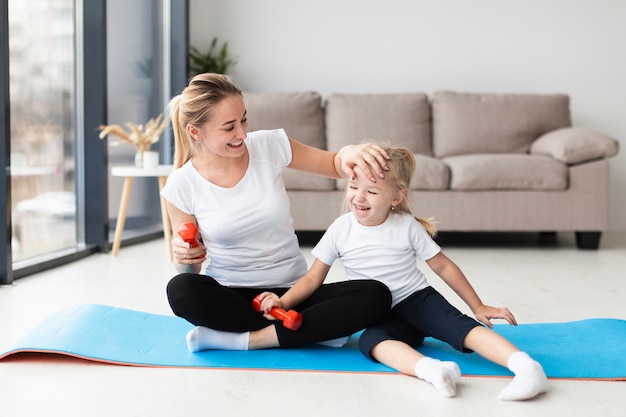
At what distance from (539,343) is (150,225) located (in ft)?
10.4

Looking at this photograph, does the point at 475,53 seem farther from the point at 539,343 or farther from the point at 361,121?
the point at 539,343

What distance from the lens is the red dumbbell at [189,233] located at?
186 centimetres

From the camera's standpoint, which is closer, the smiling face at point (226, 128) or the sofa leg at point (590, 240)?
the smiling face at point (226, 128)

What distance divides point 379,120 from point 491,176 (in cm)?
84

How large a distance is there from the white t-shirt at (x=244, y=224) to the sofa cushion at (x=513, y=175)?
7.33 ft

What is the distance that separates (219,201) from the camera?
1.98 metres

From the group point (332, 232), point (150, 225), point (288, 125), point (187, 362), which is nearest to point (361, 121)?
point (288, 125)

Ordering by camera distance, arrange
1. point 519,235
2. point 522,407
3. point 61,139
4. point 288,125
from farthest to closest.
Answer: point 519,235 < point 288,125 < point 61,139 < point 522,407

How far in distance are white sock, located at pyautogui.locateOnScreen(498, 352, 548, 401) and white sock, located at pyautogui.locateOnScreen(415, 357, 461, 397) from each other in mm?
100

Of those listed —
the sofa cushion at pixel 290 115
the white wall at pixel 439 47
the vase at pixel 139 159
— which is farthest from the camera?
the white wall at pixel 439 47

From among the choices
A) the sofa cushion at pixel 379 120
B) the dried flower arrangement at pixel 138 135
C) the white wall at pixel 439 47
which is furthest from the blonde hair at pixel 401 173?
the white wall at pixel 439 47

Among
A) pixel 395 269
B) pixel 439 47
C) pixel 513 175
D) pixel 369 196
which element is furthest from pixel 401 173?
pixel 439 47

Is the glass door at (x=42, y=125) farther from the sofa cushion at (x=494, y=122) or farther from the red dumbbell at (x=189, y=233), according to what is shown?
the sofa cushion at (x=494, y=122)

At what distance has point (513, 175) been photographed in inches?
161
